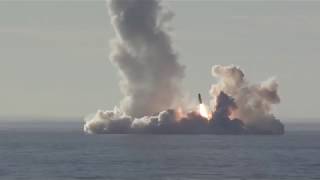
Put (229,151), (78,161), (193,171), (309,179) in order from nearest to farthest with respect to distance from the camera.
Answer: (309,179) → (193,171) → (78,161) → (229,151)

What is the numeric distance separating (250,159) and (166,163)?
17.6 metres

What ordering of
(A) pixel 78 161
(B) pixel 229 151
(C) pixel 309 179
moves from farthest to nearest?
1. (B) pixel 229 151
2. (A) pixel 78 161
3. (C) pixel 309 179

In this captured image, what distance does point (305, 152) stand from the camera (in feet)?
632

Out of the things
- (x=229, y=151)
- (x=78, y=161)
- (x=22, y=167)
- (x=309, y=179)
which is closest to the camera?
(x=309, y=179)

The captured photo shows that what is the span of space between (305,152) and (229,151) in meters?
15.0

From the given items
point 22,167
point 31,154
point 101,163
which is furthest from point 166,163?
point 31,154

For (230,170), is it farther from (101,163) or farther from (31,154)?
(31,154)

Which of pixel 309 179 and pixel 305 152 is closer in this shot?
pixel 309 179

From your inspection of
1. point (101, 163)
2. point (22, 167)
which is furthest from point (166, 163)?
point (22, 167)

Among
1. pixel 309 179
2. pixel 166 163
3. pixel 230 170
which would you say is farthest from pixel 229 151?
pixel 309 179

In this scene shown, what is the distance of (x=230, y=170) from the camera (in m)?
146

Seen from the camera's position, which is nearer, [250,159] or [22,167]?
[22,167]

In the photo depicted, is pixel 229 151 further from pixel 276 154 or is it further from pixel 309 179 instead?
pixel 309 179

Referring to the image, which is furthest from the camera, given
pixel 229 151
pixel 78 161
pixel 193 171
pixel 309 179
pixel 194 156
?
pixel 229 151
